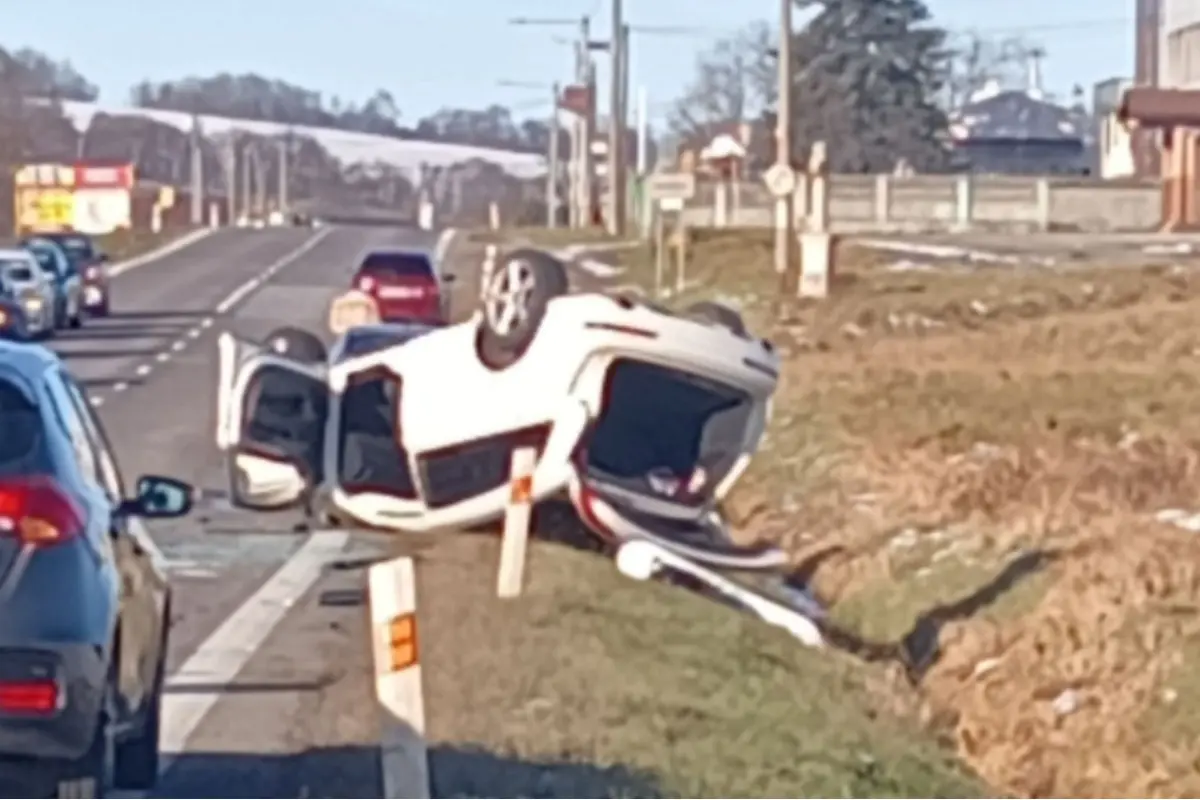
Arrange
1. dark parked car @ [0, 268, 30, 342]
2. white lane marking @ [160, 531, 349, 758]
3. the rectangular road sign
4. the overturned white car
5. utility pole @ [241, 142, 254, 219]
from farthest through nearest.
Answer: utility pole @ [241, 142, 254, 219] → the rectangular road sign → dark parked car @ [0, 268, 30, 342] → the overturned white car → white lane marking @ [160, 531, 349, 758]

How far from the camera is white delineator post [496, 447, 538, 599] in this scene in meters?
16.2

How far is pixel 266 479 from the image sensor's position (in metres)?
21.9

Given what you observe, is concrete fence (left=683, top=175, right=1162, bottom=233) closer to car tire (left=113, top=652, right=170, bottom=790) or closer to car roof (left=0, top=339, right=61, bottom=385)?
car tire (left=113, top=652, right=170, bottom=790)

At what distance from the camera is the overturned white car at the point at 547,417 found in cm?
1888

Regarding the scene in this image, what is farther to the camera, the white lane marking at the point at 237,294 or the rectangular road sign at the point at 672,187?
the white lane marking at the point at 237,294

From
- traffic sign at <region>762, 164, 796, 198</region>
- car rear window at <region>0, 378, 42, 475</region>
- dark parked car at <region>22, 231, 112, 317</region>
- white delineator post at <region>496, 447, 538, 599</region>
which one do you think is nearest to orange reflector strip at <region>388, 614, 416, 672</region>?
car rear window at <region>0, 378, 42, 475</region>

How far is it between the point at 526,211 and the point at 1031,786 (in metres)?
110

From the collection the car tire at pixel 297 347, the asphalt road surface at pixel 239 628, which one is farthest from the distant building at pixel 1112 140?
the car tire at pixel 297 347

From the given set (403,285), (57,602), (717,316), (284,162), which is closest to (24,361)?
(57,602)

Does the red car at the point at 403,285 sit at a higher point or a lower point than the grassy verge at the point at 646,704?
lower

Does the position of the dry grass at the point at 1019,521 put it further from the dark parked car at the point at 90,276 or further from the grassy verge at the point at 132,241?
the grassy verge at the point at 132,241

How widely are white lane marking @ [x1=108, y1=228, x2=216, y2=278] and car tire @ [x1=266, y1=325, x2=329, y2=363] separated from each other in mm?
44413

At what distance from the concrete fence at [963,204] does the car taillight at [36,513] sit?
70362 millimetres

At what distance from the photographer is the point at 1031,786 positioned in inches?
582
